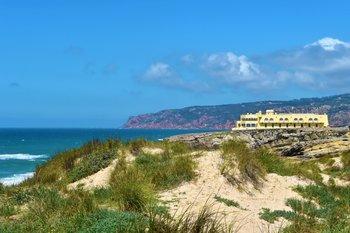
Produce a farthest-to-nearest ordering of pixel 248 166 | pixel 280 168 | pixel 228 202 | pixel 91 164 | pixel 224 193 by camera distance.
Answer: pixel 280 168
pixel 91 164
pixel 248 166
pixel 224 193
pixel 228 202

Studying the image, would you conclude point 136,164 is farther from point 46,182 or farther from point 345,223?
point 345,223

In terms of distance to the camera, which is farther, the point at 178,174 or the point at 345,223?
the point at 178,174

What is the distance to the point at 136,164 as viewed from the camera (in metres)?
20.2

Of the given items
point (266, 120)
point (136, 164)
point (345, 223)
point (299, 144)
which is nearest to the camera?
→ point (345, 223)

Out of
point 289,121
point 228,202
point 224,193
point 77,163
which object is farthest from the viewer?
point 289,121

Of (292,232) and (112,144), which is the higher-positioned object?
(112,144)

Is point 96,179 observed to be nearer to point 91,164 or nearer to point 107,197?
point 91,164

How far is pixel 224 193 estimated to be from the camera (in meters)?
17.7

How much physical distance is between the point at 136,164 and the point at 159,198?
14.7 ft

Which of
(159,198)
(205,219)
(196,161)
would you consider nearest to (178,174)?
(196,161)

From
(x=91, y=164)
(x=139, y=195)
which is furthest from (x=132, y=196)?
(x=91, y=164)

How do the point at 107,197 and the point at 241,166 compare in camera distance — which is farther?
the point at 241,166

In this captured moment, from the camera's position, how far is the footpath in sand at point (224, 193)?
15298 mm

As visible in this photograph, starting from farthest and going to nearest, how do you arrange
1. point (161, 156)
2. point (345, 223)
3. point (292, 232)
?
point (161, 156) → point (345, 223) → point (292, 232)
